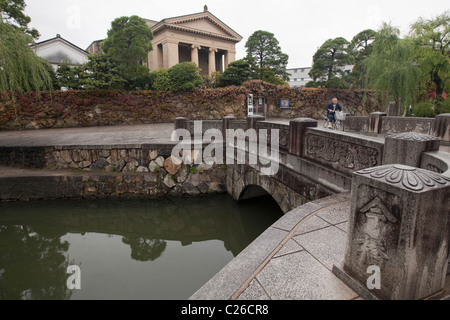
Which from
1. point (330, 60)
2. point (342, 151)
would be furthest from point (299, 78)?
point (342, 151)

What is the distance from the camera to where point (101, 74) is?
1716 cm

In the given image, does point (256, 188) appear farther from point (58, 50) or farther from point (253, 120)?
point (58, 50)

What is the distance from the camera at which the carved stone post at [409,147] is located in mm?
2975

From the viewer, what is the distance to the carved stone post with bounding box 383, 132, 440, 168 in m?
2.97

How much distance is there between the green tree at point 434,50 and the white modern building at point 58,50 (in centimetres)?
2673

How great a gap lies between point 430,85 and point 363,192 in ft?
56.2

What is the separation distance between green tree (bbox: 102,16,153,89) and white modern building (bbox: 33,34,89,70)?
8.66 metres

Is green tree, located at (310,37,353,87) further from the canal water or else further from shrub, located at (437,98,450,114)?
the canal water

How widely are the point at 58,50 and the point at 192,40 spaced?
14.1 meters

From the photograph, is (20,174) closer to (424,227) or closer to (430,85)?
(424,227)

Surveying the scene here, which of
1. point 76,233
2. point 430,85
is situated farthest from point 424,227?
point 430,85

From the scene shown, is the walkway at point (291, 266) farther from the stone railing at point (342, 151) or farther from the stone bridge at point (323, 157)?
the stone bridge at point (323, 157)

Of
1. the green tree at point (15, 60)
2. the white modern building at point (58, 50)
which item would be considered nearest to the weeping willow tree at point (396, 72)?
the green tree at point (15, 60)

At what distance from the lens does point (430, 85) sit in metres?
14.4
